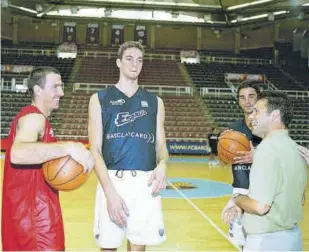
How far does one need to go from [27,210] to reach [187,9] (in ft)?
69.7

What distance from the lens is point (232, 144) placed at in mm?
3328

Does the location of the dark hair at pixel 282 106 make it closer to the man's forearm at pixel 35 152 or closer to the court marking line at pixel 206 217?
the man's forearm at pixel 35 152

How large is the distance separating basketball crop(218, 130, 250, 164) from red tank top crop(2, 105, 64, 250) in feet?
4.66

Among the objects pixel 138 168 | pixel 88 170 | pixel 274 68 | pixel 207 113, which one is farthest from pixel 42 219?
pixel 274 68

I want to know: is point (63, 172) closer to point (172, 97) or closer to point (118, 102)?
point (118, 102)

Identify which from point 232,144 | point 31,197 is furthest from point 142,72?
point 31,197

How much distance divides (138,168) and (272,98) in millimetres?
953

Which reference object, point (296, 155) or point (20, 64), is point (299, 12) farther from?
point (296, 155)

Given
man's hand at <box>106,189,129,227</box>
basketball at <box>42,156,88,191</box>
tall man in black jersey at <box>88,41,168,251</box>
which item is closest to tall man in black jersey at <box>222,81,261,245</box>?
tall man in black jersey at <box>88,41,168,251</box>

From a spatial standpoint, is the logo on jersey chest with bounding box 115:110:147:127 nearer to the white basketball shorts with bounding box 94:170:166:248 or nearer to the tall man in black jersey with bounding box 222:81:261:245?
the white basketball shorts with bounding box 94:170:166:248

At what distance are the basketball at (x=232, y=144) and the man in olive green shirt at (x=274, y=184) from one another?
0.95 metres

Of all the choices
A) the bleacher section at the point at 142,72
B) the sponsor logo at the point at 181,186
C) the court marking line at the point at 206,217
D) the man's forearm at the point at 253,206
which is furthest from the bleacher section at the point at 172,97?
the man's forearm at the point at 253,206

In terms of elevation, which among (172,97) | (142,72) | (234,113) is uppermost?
(142,72)

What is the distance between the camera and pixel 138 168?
2.86 m
